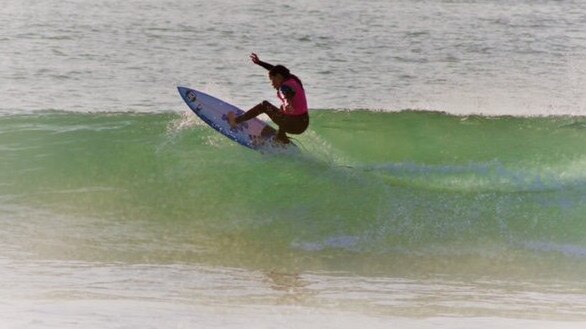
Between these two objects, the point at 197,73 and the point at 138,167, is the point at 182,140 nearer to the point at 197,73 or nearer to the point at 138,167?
the point at 138,167

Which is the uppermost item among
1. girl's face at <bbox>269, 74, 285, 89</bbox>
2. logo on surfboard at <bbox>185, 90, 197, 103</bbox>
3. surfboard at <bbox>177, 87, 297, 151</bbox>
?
girl's face at <bbox>269, 74, 285, 89</bbox>

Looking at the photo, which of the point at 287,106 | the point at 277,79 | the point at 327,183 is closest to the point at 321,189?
the point at 327,183

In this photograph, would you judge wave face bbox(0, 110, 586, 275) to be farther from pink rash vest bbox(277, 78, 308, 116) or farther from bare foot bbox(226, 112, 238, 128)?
pink rash vest bbox(277, 78, 308, 116)

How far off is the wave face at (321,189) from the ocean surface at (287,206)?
3cm

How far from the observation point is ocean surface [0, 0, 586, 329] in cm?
993

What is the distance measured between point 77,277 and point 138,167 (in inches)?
188

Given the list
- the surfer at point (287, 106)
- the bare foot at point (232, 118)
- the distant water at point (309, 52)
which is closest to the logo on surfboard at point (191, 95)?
the bare foot at point (232, 118)

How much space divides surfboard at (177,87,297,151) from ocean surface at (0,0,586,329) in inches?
7.8

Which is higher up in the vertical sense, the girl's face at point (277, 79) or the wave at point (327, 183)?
the girl's face at point (277, 79)

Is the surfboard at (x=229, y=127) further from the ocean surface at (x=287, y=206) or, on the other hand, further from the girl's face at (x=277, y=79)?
the girl's face at (x=277, y=79)

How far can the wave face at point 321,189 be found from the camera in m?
12.5

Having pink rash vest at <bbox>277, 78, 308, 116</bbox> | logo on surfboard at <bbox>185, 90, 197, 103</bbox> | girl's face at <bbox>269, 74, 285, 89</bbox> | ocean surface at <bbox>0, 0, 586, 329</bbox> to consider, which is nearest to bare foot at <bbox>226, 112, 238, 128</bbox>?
ocean surface at <bbox>0, 0, 586, 329</bbox>

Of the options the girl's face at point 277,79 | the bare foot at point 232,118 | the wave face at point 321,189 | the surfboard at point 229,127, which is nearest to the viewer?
the wave face at point 321,189

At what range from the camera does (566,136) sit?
17766 mm
